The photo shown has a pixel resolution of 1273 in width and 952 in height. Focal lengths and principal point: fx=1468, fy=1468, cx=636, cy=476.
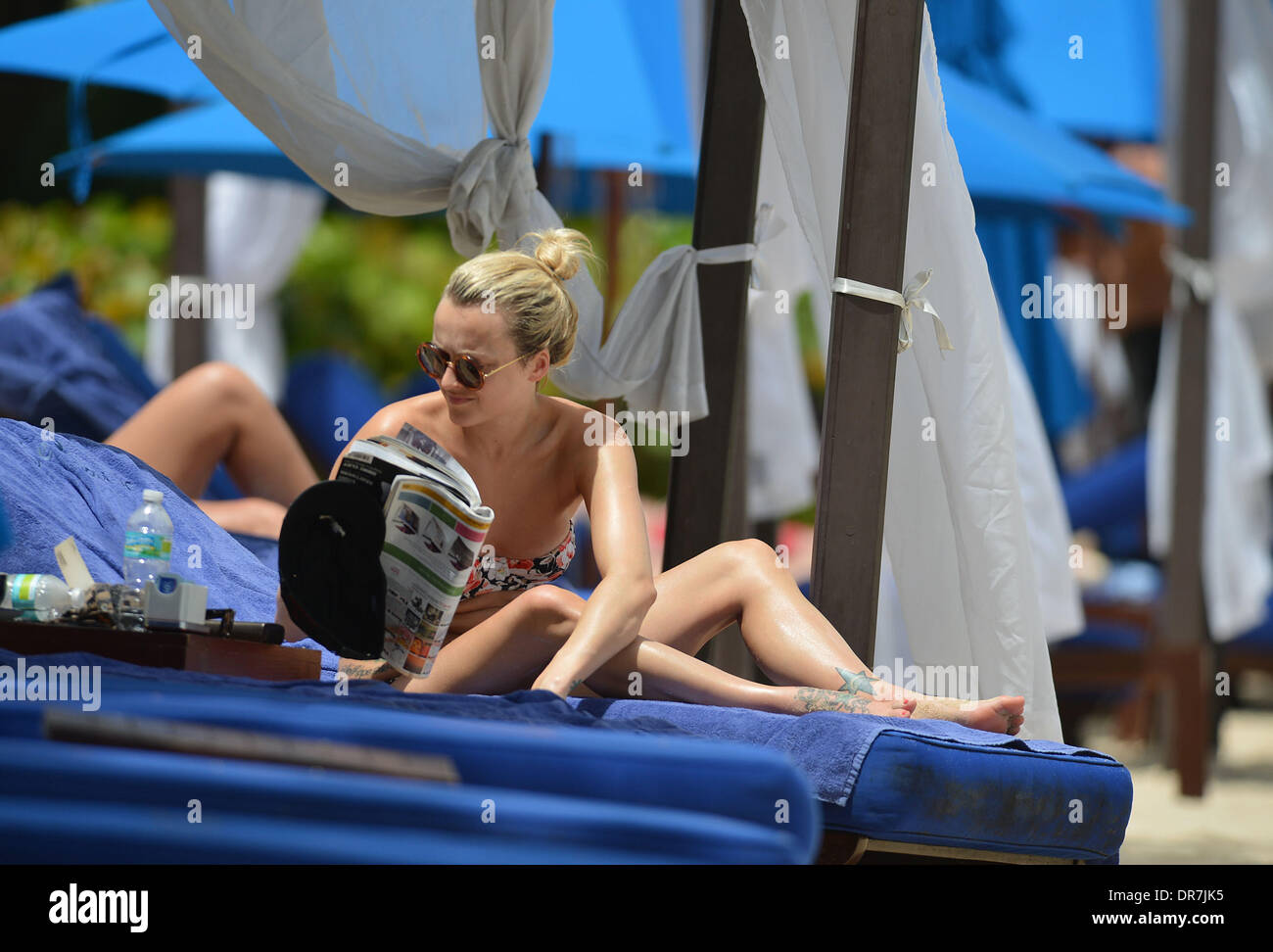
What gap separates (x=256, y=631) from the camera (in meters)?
2.80

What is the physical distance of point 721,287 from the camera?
13.8 feet

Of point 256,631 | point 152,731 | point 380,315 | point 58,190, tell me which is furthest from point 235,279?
point 152,731

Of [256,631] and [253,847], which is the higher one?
[256,631]

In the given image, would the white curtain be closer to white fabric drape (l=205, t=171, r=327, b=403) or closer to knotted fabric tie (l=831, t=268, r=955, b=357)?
knotted fabric tie (l=831, t=268, r=955, b=357)

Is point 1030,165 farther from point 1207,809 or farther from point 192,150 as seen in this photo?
point 192,150

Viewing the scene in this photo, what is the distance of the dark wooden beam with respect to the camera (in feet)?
13.6

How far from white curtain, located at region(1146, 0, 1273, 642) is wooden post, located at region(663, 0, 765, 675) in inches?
140

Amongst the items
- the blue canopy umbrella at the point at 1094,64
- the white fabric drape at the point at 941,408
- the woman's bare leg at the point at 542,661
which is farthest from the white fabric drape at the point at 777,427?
the woman's bare leg at the point at 542,661

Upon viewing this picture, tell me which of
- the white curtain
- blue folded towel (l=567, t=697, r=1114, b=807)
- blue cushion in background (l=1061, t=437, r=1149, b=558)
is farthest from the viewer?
blue cushion in background (l=1061, t=437, r=1149, b=558)

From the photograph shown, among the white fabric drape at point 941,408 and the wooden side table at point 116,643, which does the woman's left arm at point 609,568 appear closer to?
the wooden side table at point 116,643

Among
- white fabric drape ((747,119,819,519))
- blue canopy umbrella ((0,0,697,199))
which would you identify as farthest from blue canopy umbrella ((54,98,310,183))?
white fabric drape ((747,119,819,519))
